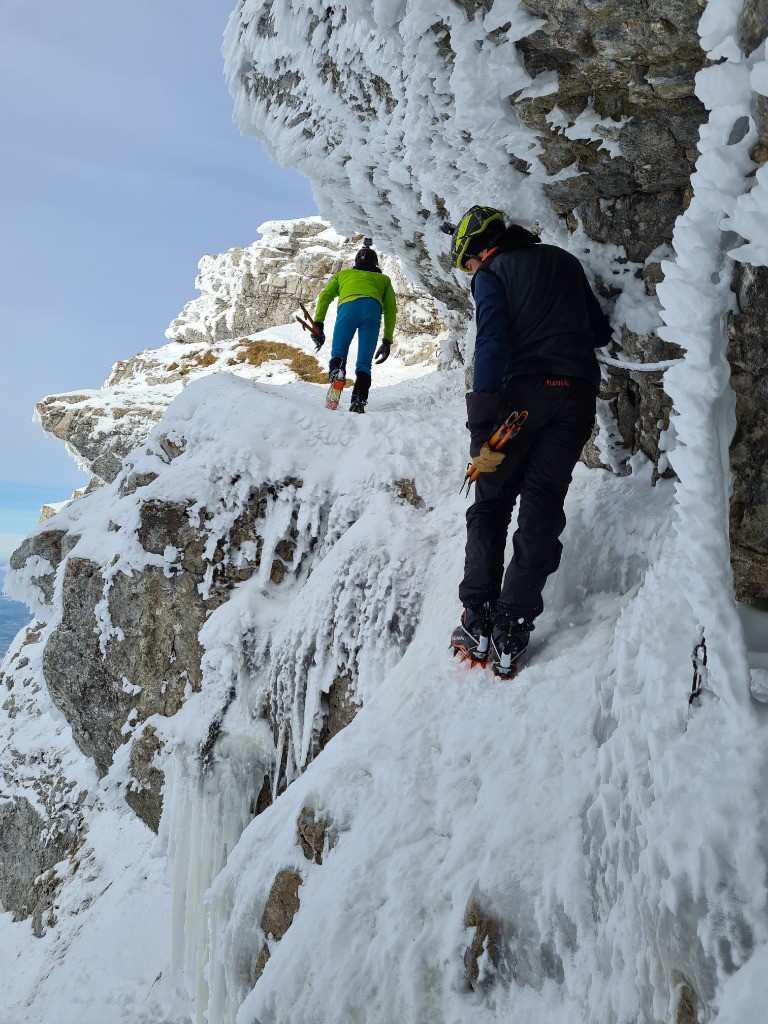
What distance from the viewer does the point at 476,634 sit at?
3635 mm

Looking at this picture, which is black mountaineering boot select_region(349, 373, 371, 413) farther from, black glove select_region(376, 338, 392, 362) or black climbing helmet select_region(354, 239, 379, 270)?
black climbing helmet select_region(354, 239, 379, 270)

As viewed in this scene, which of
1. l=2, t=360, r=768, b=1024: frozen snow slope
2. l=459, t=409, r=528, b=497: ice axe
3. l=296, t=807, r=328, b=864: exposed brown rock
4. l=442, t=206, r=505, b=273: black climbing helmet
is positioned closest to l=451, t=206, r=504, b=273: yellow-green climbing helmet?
l=442, t=206, r=505, b=273: black climbing helmet

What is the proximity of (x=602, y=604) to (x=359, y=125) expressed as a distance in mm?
4275

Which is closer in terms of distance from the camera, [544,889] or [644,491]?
[544,889]

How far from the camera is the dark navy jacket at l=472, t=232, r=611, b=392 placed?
11.1 ft

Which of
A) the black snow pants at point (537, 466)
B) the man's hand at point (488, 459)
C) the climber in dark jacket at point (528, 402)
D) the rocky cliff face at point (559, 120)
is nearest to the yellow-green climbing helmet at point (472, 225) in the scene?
the climber in dark jacket at point (528, 402)

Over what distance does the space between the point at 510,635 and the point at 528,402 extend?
4.09 ft

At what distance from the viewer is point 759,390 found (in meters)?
2.22

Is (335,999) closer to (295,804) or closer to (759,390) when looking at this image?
(295,804)

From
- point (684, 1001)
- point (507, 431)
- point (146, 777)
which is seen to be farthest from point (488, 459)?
point (146, 777)

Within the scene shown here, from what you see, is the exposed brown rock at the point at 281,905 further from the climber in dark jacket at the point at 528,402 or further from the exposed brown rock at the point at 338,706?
the exposed brown rock at the point at 338,706

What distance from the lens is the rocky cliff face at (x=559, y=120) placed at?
2836 mm

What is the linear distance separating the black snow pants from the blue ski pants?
4.07 meters

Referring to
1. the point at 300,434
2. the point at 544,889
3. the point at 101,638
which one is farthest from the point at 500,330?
the point at 101,638
